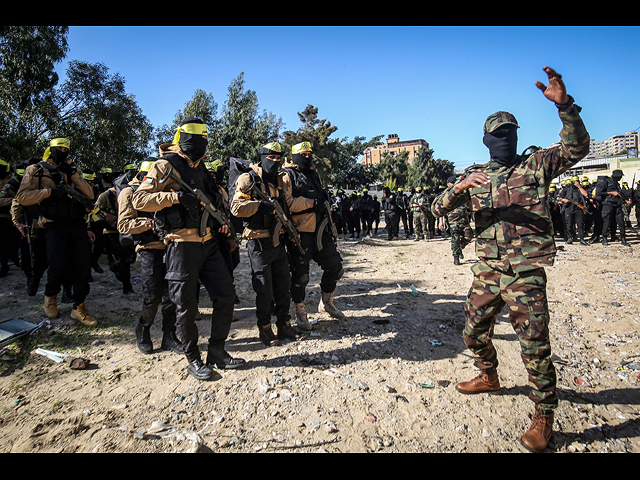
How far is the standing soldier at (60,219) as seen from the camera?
168 inches

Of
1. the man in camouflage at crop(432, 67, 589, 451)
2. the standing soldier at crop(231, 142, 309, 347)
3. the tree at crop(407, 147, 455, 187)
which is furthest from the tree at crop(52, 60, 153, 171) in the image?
the tree at crop(407, 147, 455, 187)

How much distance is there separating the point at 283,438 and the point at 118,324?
319 centimetres

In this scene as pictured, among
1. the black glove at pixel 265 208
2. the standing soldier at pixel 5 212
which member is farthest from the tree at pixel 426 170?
the black glove at pixel 265 208

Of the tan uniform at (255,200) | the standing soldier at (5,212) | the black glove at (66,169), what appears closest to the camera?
the tan uniform at (255,200)

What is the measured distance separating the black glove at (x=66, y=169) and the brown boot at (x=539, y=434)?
537 centimetres

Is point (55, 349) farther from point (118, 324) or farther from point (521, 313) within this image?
point (521, 313)

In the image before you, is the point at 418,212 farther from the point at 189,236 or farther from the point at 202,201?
the point at 189,236

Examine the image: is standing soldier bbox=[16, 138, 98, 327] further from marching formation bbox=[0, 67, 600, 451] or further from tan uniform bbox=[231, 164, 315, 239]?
tan uniform bbox=[231, 164, 315, 239]

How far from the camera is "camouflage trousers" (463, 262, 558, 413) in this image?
2348 mm

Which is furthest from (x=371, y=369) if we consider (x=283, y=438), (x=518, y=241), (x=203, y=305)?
(x=203, y=305)

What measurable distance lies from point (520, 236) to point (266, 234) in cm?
234

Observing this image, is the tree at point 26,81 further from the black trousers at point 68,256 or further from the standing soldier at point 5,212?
the black trousers at point 68,256

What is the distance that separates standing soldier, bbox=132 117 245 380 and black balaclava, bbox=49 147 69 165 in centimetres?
209

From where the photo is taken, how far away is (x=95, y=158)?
14.8 m
